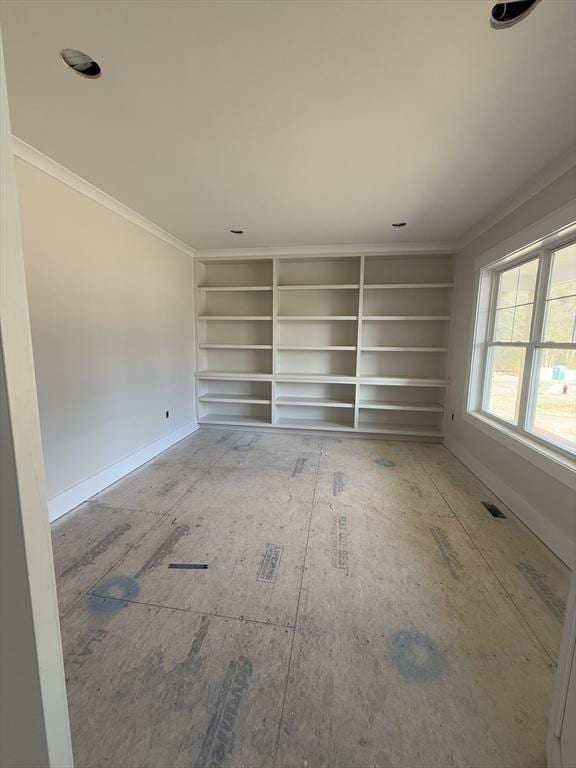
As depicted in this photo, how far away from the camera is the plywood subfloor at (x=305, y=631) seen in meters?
1.09

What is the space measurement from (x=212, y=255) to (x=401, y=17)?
3549 mm

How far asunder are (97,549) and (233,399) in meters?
2.77

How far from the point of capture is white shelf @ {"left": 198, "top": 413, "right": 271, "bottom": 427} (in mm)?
4609

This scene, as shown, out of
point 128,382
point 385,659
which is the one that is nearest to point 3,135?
point 385,659

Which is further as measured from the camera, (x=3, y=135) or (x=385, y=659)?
(x=385, y=659)

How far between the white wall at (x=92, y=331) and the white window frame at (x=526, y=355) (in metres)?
3.50

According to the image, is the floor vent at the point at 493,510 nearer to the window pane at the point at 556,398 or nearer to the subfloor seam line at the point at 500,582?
the subfloor seam line at the point at 500,582

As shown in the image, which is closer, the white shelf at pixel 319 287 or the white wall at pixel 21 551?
the white wall at pixel 21 551

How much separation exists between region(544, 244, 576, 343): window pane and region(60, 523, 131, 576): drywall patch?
3397 mm

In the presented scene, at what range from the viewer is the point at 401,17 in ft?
3.86

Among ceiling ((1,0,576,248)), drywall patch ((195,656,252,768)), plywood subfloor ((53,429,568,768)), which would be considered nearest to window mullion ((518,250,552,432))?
ceiling ((1,0,576,248))

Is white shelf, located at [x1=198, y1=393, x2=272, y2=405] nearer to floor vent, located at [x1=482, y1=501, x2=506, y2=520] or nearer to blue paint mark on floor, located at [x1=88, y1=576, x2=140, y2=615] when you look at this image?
floor vent, located at [x1=482, y1=501, x2=506, y2=520]

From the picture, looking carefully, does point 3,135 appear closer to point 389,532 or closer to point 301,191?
point 301,191

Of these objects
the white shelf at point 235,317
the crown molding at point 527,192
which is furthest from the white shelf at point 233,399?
the crown molding at point 527,192
